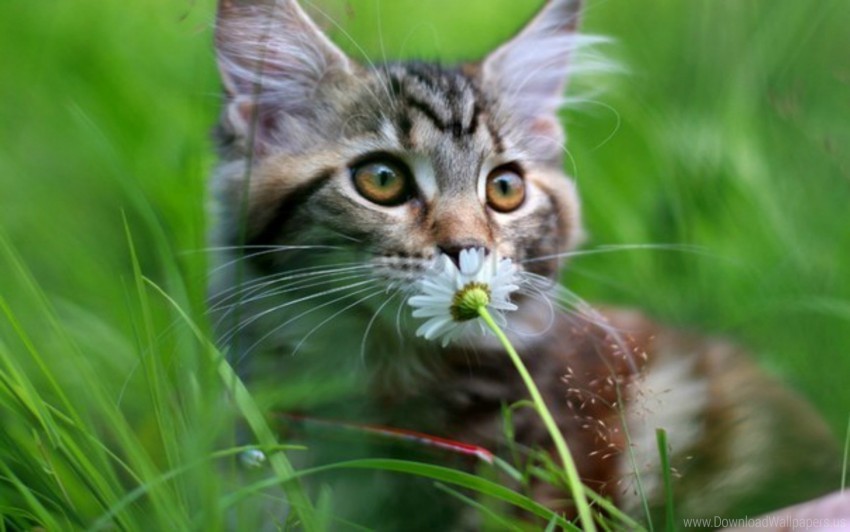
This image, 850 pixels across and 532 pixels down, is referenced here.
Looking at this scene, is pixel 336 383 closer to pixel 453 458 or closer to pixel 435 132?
pixel 453 458

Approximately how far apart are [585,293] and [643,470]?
917 mm

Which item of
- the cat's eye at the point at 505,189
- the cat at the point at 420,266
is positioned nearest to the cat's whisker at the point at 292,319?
the cat at the point at 420,266

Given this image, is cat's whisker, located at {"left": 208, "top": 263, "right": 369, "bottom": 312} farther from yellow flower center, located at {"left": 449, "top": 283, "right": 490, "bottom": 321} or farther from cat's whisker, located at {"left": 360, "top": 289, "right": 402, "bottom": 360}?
yellow flower center, located at {"left": 449, "top": 283, "right": 490, "bottom": 321}

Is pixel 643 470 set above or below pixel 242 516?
below

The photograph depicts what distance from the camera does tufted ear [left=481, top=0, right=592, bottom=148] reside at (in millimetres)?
2088

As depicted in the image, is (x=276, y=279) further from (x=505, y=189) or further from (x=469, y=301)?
(x=469, y=301)

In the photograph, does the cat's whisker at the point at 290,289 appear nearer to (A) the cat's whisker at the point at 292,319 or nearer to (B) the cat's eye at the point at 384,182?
(A) the cat's whisker at the point at 292,319

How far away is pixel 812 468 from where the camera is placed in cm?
195

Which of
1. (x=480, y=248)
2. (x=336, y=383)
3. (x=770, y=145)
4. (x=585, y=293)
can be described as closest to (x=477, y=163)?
(x=480, y=248)

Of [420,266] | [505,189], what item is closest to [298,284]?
[420,266]

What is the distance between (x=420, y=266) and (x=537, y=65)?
0.70m

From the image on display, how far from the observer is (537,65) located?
7.08 feet

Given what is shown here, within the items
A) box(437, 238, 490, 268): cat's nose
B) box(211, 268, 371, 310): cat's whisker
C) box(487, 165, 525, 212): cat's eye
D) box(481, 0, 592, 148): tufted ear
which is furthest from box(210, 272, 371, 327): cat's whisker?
box(481, 0, 592, 148): tufted ear

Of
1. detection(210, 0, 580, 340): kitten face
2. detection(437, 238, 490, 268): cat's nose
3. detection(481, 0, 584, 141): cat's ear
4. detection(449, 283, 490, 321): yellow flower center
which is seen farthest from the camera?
detection(481, 0, 584, 141): cat's ear
